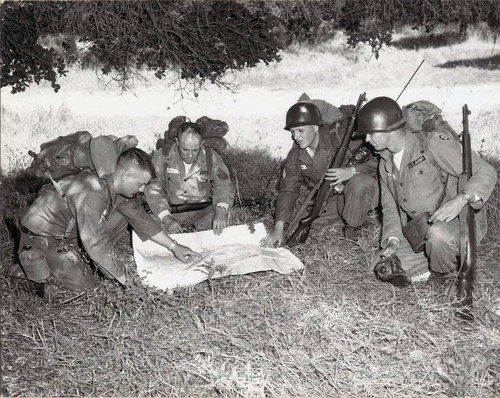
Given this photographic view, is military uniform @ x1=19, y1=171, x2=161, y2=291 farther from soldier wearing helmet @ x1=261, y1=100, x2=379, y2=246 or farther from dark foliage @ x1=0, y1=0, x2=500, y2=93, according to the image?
dark foliage @ x1=0, y1=0, x2=500, y2=93

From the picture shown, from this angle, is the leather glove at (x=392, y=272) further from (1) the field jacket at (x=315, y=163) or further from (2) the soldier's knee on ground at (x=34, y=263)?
(2) the soldier's knee on ground at (x=34, y=263)

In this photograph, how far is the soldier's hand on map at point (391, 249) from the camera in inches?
204

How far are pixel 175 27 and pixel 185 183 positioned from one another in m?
2.00

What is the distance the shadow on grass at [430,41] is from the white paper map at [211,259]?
1099 cm

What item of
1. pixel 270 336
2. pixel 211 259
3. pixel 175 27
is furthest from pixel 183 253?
pixel 175 27

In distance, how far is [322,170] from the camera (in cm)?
663

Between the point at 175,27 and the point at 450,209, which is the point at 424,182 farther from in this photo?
the point at 175,27

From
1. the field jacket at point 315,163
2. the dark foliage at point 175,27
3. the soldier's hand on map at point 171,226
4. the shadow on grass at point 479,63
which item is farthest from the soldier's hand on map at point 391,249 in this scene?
the shadow on grass at point 479,63

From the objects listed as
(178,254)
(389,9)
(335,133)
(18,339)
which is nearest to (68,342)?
(18,339)

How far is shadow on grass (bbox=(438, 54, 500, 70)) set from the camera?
47.5ft

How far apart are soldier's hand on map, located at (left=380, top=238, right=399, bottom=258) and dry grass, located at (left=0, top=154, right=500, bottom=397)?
0.30m

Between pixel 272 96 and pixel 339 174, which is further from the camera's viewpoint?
pixel 272 96

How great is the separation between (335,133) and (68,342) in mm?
3464

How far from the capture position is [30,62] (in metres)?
7.91
